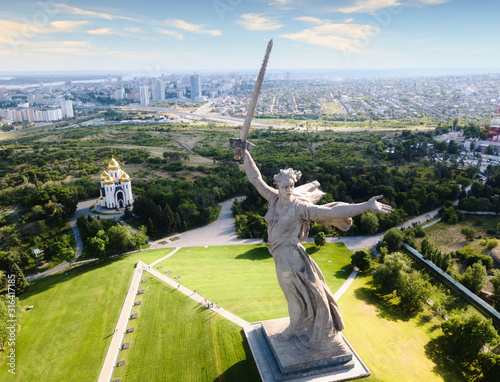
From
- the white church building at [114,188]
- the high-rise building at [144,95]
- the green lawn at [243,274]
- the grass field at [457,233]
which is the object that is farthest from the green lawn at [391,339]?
the high-rise building at [144,95]

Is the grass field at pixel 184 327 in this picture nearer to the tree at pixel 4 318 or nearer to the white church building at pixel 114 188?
the tree at pixel 4 318

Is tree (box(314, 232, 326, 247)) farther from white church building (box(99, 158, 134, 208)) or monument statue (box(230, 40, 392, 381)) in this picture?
white church building (box(99, 158, 134, 208))

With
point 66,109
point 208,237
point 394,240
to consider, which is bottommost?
point 208,237

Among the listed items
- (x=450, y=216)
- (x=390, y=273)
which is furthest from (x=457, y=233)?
(x=390, y=273)

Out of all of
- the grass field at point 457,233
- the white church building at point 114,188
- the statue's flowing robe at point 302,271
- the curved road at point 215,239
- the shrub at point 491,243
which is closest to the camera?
the statue's flowing robe at point 302,271

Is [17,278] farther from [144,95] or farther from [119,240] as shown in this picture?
[144,95]

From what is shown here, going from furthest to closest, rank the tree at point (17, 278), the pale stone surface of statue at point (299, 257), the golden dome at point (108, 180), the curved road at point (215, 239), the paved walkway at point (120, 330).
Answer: the golden dome at point (108, 180) → the curved road at point (215, 239) → the tree at point (17, 278) → the paved walkway at point (120, 330) → the pale stone surface of statue at point (299, 257)
